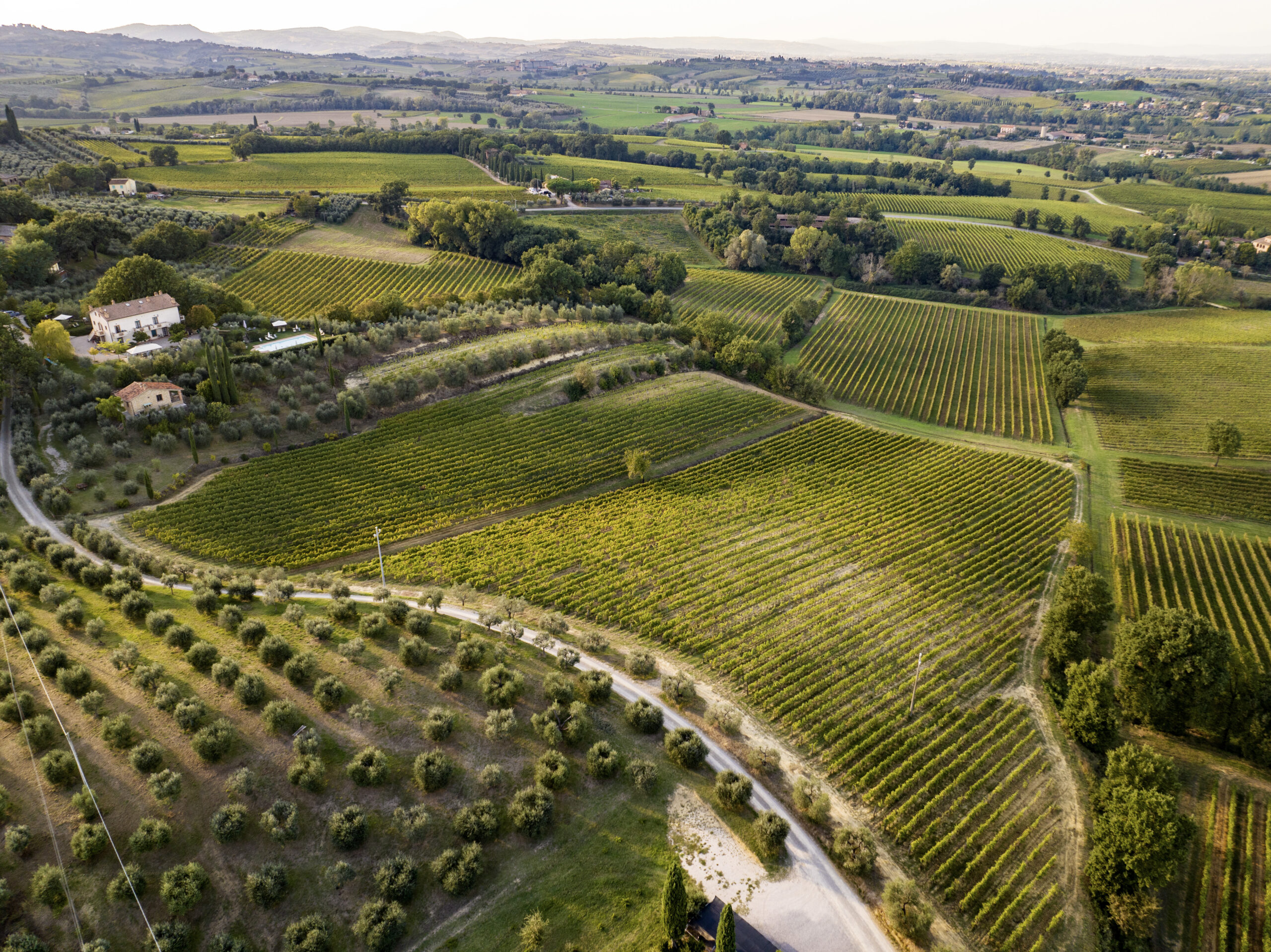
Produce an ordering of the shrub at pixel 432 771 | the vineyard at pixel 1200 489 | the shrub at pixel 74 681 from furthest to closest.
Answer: the vineyard at pixel 1200 489, the shrub at pixel 74 681, the shrub at pixel 432 771

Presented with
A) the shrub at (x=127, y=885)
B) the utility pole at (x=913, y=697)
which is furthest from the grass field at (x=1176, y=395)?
the shrub at (x=127, y=885)

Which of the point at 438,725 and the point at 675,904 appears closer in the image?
the point at 675,904

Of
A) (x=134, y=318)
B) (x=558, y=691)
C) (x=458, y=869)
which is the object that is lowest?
(x=458, y=869)

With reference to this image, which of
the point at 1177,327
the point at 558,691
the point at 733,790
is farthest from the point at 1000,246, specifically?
the point at 558,691

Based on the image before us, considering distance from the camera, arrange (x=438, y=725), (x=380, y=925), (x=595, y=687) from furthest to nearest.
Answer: (x=595, y=687), (x=438, y=725), (x=380, y=925)

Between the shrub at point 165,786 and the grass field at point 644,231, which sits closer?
the shrub at point 165,786

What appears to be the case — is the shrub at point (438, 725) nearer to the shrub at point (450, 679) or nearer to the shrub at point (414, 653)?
the shrub at point (450, 679)

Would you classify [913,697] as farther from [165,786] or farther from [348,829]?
[165,786]

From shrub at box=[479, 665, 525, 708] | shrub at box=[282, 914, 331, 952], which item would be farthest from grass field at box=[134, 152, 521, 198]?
shrub at box=[282, 914, 331, 952]
